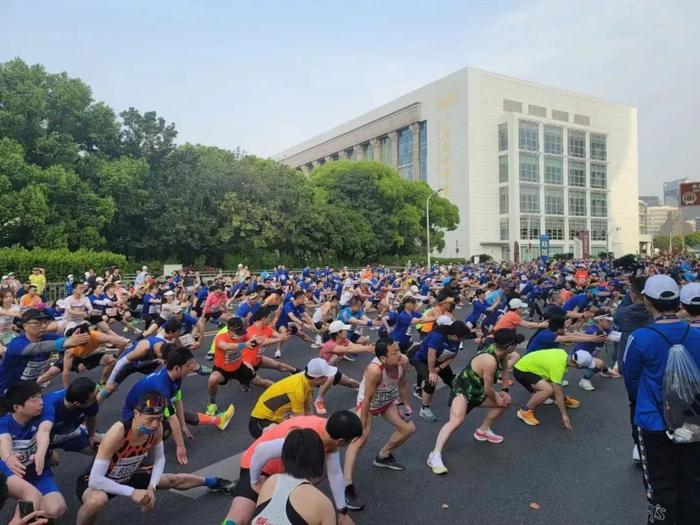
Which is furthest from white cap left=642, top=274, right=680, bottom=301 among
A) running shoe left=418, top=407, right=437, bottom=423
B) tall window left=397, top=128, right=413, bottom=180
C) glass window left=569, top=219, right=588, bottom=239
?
tall window left=397, top=128, right=413, bottom=180

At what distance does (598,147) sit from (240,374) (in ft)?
250

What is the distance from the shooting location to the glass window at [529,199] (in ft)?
208

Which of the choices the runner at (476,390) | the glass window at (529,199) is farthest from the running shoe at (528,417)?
the glass window at (529,199)

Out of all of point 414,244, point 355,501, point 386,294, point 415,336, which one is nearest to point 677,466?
point 355,501

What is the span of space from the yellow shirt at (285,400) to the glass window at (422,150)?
67242 mm

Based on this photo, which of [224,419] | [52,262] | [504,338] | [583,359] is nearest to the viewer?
[504,338]

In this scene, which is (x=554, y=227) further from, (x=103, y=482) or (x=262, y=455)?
(x=103, y=482)

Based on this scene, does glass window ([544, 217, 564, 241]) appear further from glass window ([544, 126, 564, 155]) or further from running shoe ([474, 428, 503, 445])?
running shoe ([474, 428, 503, 445])

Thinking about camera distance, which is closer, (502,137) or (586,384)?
(586,384)

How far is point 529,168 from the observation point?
63.9 meters

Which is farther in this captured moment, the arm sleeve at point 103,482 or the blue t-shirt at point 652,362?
the arm sleeve at point 103,482

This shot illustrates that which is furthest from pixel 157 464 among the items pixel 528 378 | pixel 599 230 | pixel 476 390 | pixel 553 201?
pixel 599 230

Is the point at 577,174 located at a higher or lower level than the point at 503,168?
lower

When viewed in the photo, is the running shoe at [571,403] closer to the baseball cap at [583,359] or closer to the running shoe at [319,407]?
the baseball cap at [583,359]
